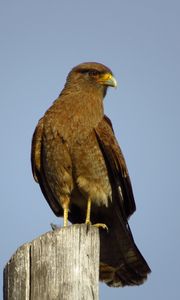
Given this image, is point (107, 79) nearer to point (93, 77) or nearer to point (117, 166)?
point (93, 77)

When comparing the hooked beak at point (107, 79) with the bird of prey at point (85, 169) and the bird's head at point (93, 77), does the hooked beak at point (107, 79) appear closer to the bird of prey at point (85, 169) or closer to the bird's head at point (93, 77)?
the bird's head at point (93, 77)

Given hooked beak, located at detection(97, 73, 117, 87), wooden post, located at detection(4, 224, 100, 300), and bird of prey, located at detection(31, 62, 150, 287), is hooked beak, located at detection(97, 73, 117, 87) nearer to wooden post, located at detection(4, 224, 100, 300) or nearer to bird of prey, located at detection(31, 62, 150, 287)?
bird of prey, located at detection(31, 62, 150, 287)

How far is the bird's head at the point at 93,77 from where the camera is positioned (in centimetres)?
663

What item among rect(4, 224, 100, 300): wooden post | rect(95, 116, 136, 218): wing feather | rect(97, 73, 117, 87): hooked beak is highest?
rect(97, 73, 117, 87): hooked beak

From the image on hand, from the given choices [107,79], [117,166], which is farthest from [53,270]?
[107,79]

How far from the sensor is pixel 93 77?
22.0 feet

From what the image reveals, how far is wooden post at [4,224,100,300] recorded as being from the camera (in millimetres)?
3072

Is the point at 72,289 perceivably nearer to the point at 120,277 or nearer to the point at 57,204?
the point at 120,277

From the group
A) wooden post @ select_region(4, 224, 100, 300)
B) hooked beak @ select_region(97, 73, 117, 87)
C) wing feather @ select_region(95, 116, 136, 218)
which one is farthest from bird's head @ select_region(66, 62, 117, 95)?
wooden post @ select_region(4, 224, 100, 300)

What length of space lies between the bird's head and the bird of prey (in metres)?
0.42

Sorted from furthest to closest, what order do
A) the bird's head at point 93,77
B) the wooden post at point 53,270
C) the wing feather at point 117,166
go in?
the bird's head at point 93,77 < the wing feather at point 117,166 < the wooden post at point 53,270

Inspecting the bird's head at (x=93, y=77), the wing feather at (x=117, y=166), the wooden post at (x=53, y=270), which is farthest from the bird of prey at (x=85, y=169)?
the wooden post at (x=53, y=270)

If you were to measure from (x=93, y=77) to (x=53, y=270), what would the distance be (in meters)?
3.84

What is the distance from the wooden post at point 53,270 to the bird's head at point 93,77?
347 cm
